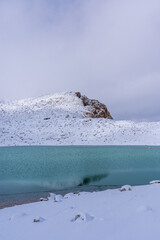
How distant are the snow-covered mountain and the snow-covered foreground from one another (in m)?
45.0

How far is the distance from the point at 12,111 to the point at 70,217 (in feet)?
247

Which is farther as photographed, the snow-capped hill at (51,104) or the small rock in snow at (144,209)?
the snow-capped hill at (51,104)

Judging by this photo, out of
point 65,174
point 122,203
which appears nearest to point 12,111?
point 65,174

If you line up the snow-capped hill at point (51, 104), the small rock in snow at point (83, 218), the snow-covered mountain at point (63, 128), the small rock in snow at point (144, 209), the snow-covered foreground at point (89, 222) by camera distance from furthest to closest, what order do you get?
the snow-capped hill at point (51, 104)
the snow-covered mountain at point (63, 128)
the small rock in snow at point (144, 209)
the small rock in snow at point (83, 218)
the snow-covered foreground at point (89, 222)

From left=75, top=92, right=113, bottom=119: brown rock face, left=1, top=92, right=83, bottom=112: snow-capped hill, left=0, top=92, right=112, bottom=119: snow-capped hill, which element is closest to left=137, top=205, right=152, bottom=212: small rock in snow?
left=0, top=92, right=112, bottom=119: snow-capped hill

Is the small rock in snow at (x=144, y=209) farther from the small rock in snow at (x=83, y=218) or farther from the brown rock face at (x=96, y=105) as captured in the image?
the brown rock face at (x=96, y=105)

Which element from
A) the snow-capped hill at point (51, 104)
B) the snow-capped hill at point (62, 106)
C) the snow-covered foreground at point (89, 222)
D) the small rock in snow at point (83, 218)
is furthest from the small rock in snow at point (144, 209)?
the snow-capped hill at point (51, 104)

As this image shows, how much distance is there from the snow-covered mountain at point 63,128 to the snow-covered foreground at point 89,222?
1771 inches

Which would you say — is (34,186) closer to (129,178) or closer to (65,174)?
(65,174)

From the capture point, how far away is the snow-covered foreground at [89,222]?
440 cm

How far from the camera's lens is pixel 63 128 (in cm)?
6047

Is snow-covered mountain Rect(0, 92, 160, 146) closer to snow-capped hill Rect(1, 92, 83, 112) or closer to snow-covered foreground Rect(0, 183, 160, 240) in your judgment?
snow-capped hill Rect(1, 92, 83, 112)

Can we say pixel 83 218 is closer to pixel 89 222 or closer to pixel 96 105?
pixel 89 222

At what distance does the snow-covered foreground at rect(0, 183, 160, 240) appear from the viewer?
440 centimetres
